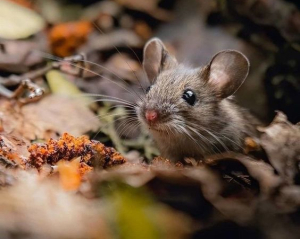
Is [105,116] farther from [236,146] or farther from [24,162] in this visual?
[24,162]

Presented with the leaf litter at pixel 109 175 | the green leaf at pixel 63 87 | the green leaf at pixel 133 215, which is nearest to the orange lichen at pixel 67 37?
the leaf litter at pixel 109 175

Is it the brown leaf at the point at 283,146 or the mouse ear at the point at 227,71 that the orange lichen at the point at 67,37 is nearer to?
the mouse ear at the point at 227,71

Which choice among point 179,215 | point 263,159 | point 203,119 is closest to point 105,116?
point 203,119

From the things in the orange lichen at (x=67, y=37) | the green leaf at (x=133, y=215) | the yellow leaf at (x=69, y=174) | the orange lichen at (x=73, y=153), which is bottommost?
the orange lichen at (x=67, y=37)

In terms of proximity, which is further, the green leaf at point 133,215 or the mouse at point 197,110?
the mouse at point 197,110

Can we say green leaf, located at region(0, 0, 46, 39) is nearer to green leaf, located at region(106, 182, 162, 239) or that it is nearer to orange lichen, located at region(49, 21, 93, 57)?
orange lichen, located at region(49, 21, 93, 57)

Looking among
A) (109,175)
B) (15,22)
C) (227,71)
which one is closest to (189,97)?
(227,71)

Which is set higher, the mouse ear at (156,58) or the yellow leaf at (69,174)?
the mouse ear at (156,58)
